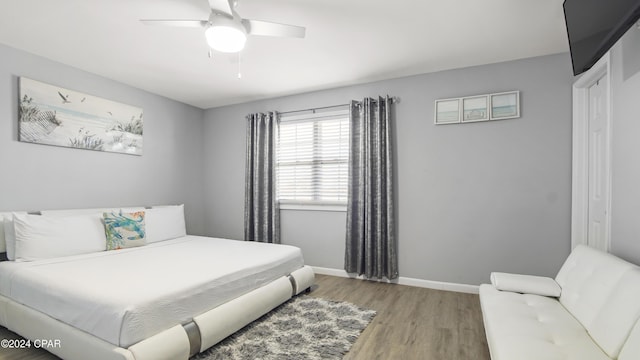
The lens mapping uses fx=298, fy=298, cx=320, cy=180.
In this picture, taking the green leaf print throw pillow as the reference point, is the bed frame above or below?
below

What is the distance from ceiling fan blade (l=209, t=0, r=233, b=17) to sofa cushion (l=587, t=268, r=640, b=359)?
2.60 meters

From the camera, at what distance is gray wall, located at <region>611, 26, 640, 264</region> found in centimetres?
181

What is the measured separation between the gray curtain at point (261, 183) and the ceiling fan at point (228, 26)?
7.34 ft

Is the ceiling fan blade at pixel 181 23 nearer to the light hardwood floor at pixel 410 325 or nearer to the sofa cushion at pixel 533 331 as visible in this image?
the light hardwood floor at pixel 410 325

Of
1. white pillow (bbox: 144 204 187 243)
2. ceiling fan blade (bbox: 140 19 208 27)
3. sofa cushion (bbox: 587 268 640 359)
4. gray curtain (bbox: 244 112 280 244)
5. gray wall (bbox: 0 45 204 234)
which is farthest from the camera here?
gray curtain (bbox: 244 112 280 244)

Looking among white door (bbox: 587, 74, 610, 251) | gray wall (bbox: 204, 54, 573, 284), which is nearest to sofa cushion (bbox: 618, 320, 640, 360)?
white door (bbox: 587, 74, 610, 251)

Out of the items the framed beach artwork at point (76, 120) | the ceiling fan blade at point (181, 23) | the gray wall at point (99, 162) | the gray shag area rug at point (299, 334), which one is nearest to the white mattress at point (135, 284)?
the gray shag area rug at point (299, 334)

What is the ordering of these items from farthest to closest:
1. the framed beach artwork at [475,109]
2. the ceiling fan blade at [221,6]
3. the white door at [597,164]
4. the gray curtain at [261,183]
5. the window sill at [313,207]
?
the gray curtain at [261,183] → the window sill at [313,207] → the framed beach artwork at [475,109] → the white door at [597,164] → the ceiling fan blade at [221,6]

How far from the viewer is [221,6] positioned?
1827 millimetres

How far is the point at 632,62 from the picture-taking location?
1.87m

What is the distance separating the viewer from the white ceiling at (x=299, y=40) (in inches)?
87.5

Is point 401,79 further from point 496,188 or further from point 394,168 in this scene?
point 496,188

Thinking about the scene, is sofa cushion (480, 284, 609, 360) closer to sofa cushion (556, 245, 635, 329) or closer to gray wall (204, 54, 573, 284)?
sofa cushion (556, 245, 635, 329)

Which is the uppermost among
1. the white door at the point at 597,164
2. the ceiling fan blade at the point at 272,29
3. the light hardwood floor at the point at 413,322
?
the ceiling fan blade at the point at 272,29
